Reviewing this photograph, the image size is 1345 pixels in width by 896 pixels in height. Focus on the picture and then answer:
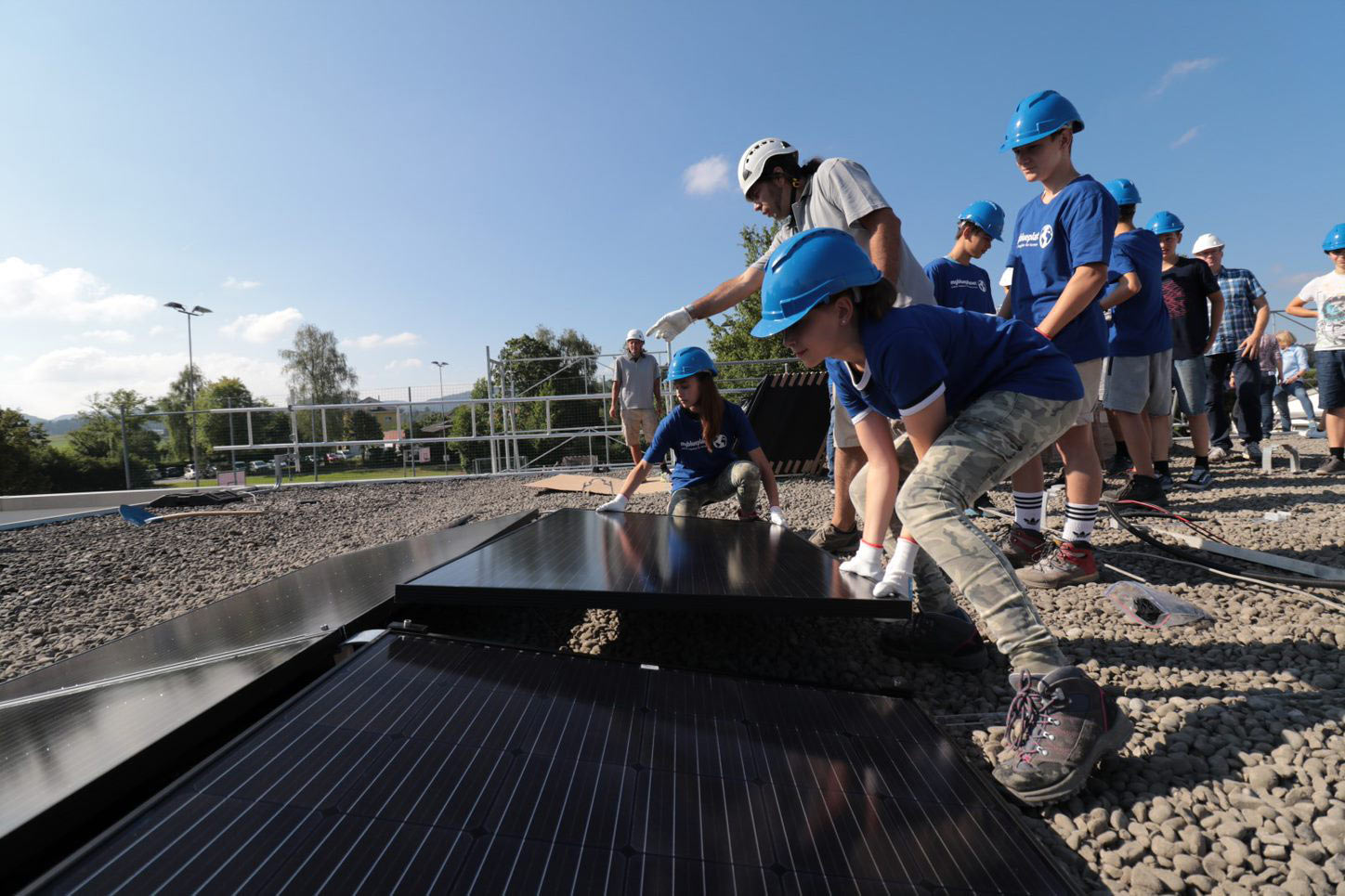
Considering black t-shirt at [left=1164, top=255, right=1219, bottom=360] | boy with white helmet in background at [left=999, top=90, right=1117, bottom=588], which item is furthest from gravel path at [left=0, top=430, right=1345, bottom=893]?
black t-shirt at [left=1164, top=255, right=1219, bottom=360]

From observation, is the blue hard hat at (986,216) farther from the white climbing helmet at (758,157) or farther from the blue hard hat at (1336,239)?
the blue hard hat at (1336,239)

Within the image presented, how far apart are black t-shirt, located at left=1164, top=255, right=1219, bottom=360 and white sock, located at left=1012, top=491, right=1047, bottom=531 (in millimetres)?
4329

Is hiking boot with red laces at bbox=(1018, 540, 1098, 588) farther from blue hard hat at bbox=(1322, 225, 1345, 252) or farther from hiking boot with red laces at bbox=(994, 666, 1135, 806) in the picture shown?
blue hard hat at bbox=(1322, 225, 1345, 252)

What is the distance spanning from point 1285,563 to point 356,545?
19.7 ft

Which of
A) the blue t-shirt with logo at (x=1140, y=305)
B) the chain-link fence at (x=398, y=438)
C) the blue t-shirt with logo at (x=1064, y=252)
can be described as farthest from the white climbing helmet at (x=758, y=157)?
the chain-link fence at (x=398, y=438)

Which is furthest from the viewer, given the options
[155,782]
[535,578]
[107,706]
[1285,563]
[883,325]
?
[1285,563]

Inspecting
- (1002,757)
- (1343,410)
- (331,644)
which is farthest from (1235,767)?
(1343,410)

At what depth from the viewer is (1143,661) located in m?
2.23

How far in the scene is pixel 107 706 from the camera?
4.62ft

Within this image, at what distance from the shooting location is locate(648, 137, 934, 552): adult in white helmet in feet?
9.27

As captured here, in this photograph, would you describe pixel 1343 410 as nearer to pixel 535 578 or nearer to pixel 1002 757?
pixel 1002 757

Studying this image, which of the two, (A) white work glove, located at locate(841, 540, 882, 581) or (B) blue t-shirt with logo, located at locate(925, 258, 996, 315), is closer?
(A) white work glove, located at locate(841, 540, 882, 581)

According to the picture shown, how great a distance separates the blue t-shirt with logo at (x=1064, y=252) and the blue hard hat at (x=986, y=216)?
1.23 metres

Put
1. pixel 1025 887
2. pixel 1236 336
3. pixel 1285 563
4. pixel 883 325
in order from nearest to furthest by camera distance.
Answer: pixel 1025 887
pixel 883 325
pixel 1285 563
pixel 1236 336
